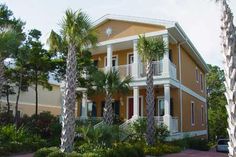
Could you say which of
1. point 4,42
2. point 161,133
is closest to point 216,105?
point 161,133

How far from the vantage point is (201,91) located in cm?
3516

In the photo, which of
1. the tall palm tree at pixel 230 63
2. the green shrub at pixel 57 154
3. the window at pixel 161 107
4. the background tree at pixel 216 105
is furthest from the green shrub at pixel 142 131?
the background tree at pixel 216 105

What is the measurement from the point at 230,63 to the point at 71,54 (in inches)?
390

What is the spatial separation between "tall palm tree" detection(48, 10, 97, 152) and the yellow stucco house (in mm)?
8478

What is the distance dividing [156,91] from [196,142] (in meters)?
4.81

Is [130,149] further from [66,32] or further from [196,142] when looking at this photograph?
[196,142]

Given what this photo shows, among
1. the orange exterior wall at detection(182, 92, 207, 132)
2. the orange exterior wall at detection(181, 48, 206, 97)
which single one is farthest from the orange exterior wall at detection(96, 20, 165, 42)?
the orange exterior wall at detection(182, 92, 207, 132)

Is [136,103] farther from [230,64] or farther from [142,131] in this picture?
[230,64]

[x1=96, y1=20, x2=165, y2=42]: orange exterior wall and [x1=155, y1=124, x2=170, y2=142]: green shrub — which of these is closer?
[x1=155, y1=124, x2=170, y2=142]: green shrub

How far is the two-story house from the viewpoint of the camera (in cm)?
2277

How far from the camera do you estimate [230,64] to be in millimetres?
5621

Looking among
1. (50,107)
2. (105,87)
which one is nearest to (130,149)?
(105,87)

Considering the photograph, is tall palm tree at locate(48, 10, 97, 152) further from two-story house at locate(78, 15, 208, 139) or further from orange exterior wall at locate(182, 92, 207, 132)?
orange exterior wall at locate(182, 92, 207, 132)

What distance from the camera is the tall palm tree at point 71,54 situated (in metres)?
13.7
